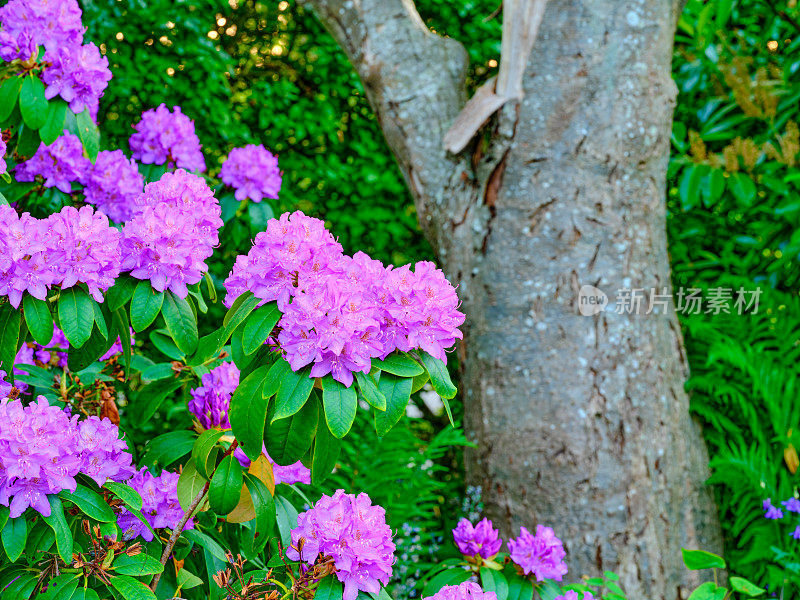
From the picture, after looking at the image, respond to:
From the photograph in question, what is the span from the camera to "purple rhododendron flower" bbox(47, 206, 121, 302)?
1.09m

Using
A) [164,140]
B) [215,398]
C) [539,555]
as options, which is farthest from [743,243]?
[215,398]

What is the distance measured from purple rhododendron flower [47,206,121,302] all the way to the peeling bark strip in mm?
1371

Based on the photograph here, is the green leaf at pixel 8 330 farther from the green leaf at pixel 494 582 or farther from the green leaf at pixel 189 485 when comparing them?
the green leaf at pixel 494 582

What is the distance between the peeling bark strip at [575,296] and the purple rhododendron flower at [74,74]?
44.4 inches

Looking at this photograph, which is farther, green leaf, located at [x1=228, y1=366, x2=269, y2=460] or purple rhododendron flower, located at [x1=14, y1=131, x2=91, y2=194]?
purple rhododendron flower, located at [x1=14, y1=131, x2=91, y2=194]

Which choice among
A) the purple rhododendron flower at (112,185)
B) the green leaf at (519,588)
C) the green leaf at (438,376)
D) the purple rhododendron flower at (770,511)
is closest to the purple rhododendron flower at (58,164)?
the purple rhododendron flower at (112,185)

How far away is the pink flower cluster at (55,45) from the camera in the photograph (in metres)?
1.49

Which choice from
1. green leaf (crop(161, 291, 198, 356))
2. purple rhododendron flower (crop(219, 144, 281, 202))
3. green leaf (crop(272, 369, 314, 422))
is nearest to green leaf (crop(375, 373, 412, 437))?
green leaf (crop(272, 369, 314, 422))

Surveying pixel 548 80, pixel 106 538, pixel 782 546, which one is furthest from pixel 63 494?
pixel 782 546

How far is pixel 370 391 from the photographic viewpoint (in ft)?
3.16

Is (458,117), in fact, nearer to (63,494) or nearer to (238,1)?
(238,1)

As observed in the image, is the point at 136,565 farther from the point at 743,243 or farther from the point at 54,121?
the point at 743,243

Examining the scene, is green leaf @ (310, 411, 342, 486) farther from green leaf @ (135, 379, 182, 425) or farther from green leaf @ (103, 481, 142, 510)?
green leaf @ (135, 379, 182, 425)

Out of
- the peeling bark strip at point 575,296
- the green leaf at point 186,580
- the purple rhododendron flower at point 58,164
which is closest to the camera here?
the green leaf at point 186,580
